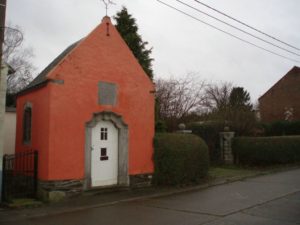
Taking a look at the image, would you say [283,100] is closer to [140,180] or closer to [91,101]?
[140,180]

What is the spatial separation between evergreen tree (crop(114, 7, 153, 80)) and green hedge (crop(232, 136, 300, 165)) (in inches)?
263

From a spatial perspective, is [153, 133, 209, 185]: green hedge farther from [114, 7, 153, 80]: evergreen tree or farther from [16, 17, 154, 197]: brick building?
[114, 7, 153, 80]: evergreen tree

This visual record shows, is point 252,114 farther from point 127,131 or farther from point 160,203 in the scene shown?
point 160,203

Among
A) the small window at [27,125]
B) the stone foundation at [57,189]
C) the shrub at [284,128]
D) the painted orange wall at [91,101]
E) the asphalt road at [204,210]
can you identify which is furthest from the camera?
the shrub at [284,128]

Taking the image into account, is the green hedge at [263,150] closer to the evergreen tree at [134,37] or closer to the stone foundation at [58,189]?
the evergreen tree at [134,37]

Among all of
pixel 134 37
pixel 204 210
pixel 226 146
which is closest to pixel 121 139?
pixel 204 210

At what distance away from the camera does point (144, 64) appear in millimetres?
16219

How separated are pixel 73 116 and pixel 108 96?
1469mm

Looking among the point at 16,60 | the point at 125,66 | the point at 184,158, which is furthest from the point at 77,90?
the point at 16,60

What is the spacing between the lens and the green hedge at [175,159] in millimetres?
13117

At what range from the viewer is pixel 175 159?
43.0ft

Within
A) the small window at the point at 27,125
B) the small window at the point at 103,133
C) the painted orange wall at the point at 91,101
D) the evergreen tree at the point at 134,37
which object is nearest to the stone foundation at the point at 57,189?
the painted orange wall at the point at 91,101

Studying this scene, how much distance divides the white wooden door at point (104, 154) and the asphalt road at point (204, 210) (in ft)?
6.23

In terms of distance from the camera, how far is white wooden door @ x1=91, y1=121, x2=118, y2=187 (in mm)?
11695
